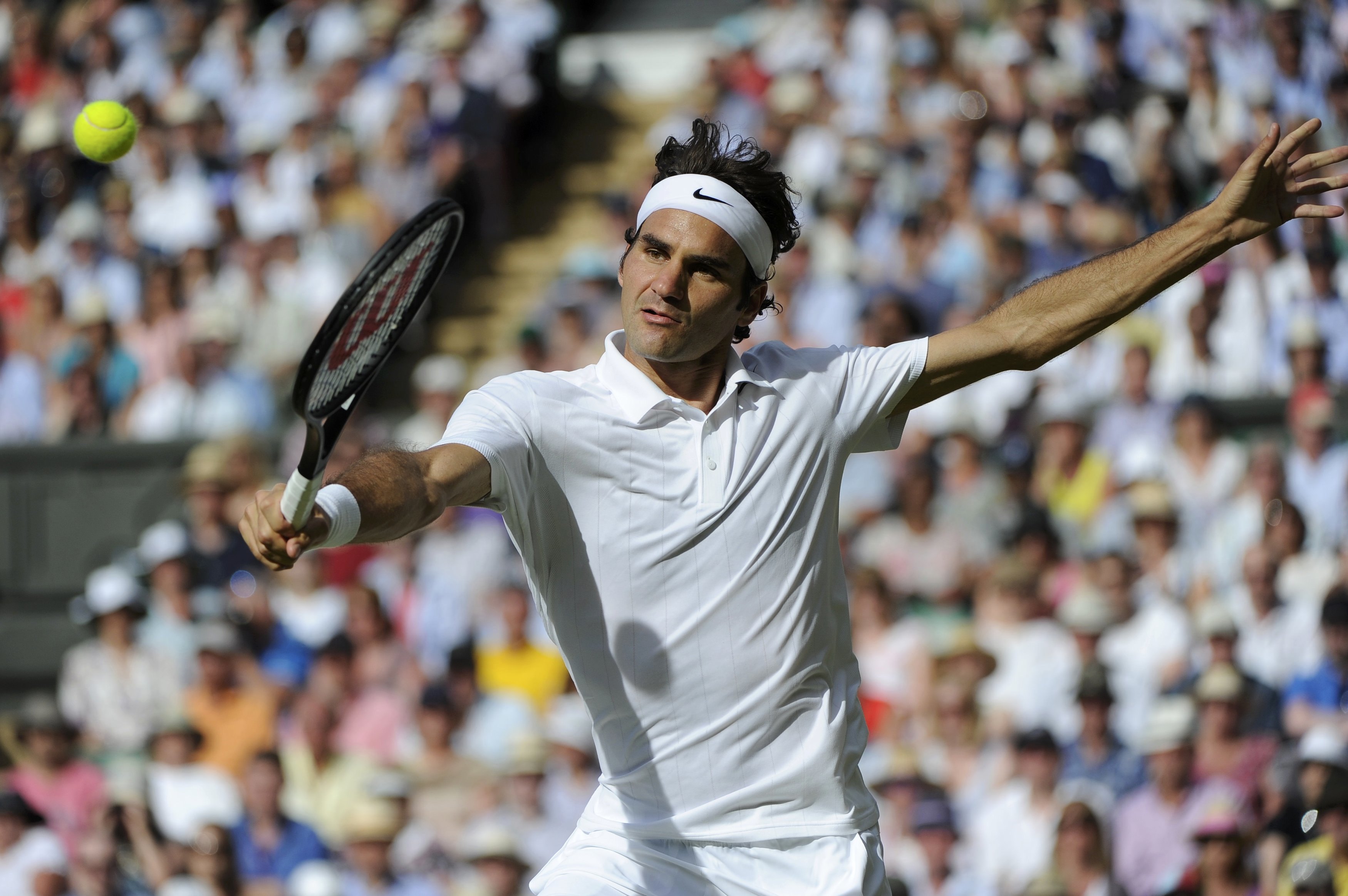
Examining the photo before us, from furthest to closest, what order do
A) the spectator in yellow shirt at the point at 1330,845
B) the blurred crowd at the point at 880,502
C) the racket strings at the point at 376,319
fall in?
1. the blurred crowd at the point at 880,502
2. the spectator in yellow shirt at the point at 1330,845
3. the racket strings at the point at 376,319

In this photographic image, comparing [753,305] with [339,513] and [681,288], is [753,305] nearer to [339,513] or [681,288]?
[681,288]

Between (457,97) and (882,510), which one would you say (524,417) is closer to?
(882,510)

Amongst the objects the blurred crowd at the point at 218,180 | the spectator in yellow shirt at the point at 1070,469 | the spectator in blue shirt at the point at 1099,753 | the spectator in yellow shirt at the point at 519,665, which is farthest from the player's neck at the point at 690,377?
the blurred crowd at the point at 218,180

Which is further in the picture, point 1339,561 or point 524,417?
point 1339,561

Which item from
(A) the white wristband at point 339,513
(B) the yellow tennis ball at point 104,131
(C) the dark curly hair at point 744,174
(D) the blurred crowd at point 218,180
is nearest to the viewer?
(A) the white wristband at point 339,513

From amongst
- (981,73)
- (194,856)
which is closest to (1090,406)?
(981,73)

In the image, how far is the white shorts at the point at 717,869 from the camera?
3.54 metres

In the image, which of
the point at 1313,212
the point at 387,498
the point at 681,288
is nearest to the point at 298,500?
the point at 387,498

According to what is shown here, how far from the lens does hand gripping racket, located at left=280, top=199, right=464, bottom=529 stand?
9.35 feet

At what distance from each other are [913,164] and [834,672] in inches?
296

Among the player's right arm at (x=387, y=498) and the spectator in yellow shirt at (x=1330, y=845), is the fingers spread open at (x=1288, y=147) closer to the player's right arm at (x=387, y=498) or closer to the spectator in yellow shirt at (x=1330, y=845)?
the player's right arm at (x=387, y=498)

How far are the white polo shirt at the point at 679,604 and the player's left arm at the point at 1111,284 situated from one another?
532 millimetres

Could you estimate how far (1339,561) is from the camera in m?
7.49

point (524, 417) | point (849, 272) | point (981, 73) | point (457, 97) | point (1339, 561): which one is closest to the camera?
point (524, 417)
